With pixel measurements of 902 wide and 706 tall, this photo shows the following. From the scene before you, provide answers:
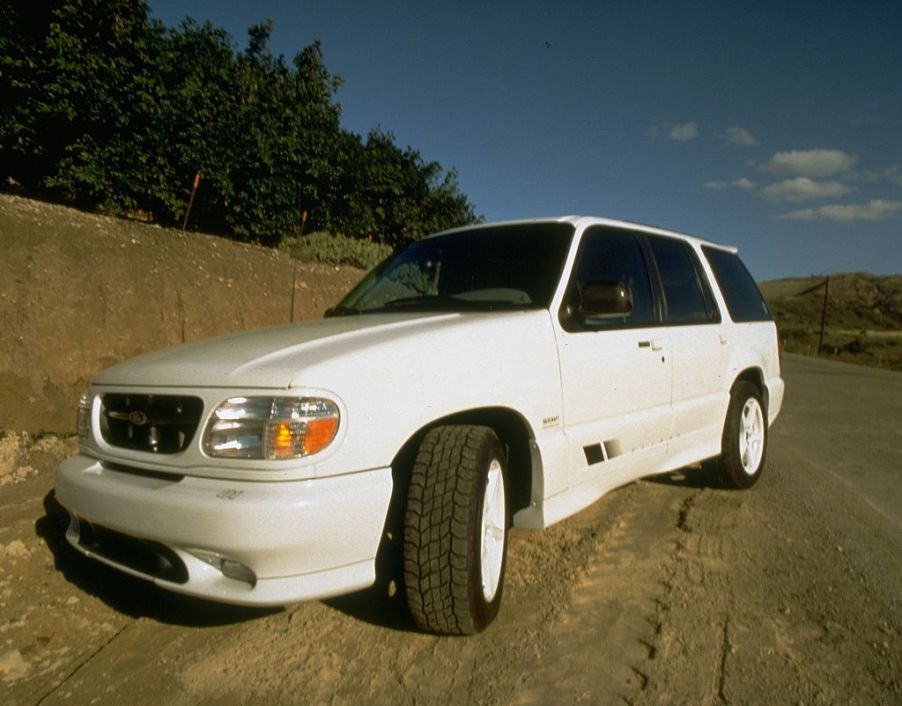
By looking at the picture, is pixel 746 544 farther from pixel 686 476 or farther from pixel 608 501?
pixel 686 476

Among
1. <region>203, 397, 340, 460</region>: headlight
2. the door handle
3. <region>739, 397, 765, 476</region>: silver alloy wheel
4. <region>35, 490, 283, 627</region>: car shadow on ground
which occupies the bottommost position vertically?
<region>35, 490, 283, 627</region>: car shadow on ground

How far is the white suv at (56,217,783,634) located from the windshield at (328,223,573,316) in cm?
1

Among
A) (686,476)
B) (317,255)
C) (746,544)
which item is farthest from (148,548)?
(317,255)

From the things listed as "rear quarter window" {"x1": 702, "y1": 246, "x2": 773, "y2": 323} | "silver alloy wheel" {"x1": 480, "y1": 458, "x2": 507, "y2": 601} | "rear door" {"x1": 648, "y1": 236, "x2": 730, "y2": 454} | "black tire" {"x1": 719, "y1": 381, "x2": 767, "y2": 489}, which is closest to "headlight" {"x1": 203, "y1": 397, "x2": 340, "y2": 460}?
"silver alloy wheel" {"x1": 480, "y1": 458, "x2": 507, "y2": 601}

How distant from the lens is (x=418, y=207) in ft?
81.6

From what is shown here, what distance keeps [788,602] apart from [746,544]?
0.76 meters

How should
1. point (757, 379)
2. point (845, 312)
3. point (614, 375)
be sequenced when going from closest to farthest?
1. point (614, 375)
2. point (757, 379)
3. point (845, 312)

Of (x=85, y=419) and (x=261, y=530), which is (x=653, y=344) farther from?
(x=85, y=419)

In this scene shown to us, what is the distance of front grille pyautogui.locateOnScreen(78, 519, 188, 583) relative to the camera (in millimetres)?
2303

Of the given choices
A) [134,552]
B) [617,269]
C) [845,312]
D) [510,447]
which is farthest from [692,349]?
[845,312]

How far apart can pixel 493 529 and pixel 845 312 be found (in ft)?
278

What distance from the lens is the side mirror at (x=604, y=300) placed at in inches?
121

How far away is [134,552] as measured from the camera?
2.45m

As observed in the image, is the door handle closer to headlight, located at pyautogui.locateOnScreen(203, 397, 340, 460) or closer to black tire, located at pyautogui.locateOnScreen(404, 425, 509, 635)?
black tire, located at pyautogui.locateOnScreen(404, 425, 509, 635)
